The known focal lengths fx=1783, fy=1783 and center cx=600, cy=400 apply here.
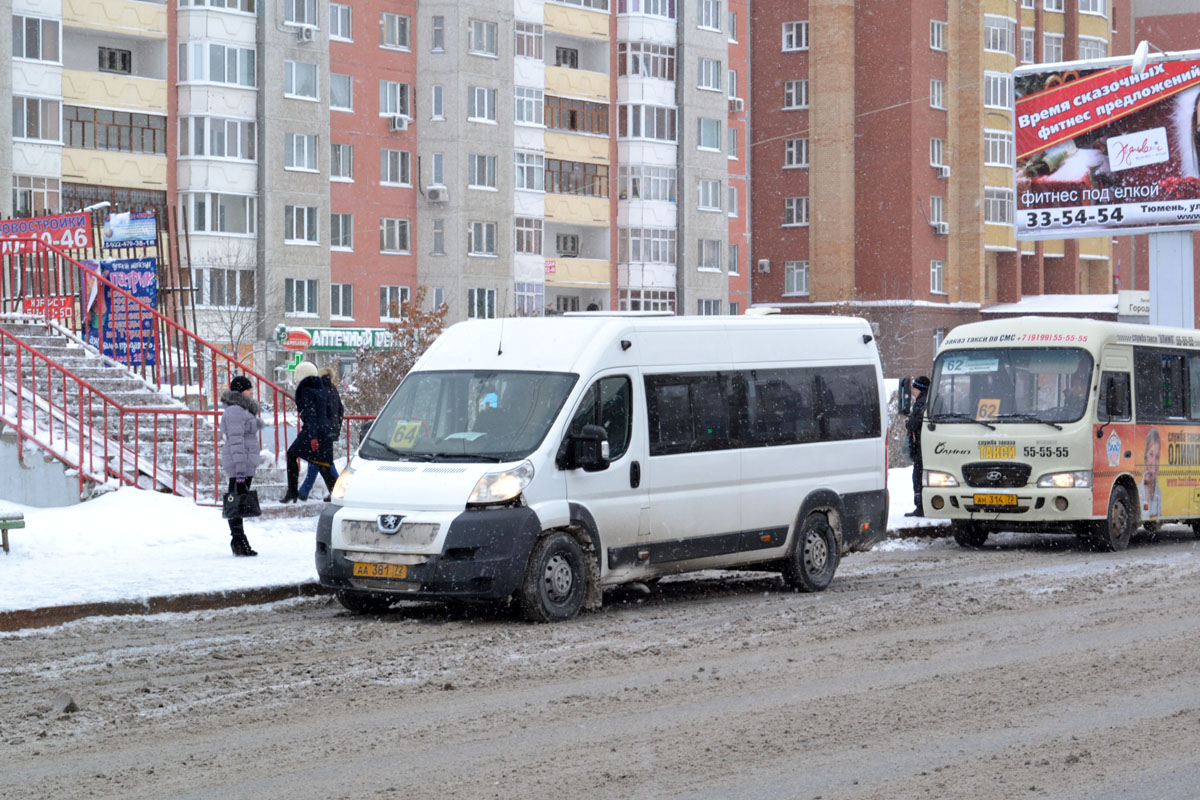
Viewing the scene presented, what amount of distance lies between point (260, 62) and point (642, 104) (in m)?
17.9

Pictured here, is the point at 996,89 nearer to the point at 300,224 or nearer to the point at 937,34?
the point at 937,34

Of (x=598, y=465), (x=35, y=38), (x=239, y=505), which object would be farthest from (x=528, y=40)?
(x=598, y=465)

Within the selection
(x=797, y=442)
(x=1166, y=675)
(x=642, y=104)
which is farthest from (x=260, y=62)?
Result: (x=1166, y=675)

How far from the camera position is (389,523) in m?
12.8

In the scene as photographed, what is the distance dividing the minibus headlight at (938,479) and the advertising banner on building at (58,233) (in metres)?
12.1

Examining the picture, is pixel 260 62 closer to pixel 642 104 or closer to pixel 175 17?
pixel 175 17

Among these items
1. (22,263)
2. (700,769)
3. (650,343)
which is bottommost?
(700,769)

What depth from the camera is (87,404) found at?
20.0 metres

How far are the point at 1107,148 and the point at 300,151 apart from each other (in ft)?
118

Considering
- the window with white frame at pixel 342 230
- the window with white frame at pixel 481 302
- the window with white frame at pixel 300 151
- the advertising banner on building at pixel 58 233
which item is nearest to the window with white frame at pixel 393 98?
the window with white frame at pixel 300 151

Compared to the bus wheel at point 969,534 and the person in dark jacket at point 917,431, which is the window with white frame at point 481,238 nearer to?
the person in dark jacket at point 917,431

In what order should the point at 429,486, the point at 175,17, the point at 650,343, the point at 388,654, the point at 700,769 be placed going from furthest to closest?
1. the point at 175,17
2. the point at 650,343
3. the point at 429,486
4. the point at 388,654
5. the point at 700,769

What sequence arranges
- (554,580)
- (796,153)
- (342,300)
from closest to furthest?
(554,580)
(342,300)
(796,153)

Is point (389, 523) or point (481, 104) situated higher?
point (481, 104)
